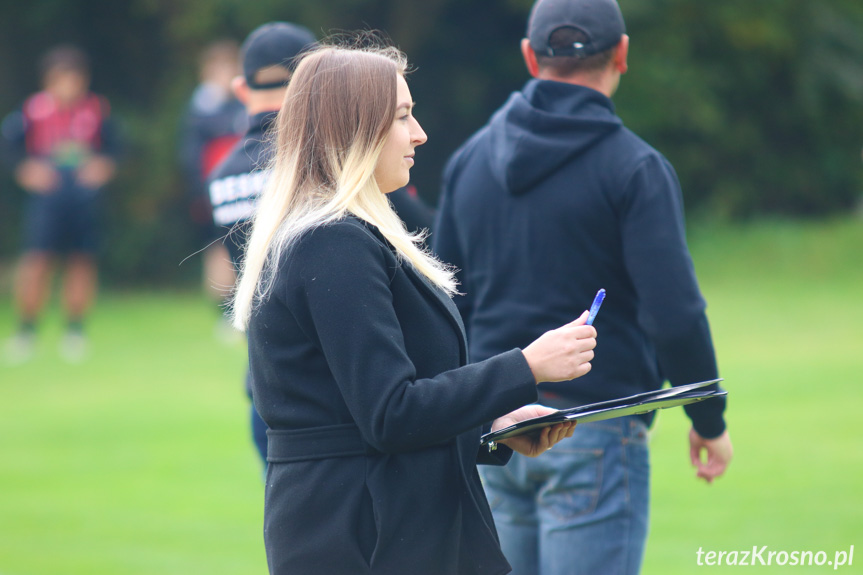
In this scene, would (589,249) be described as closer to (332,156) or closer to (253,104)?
(332,156)

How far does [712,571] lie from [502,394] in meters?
2.91

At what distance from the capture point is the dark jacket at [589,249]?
2.86 meters

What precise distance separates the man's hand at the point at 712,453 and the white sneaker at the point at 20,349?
816cm

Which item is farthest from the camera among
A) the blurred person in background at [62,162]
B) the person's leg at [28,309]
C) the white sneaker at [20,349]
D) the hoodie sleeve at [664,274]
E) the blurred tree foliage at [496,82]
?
the blurred tree foliage at [496,82]

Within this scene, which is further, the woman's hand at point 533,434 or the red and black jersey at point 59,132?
the red and black jersey at point 59,132

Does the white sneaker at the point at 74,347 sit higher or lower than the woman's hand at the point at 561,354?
higher

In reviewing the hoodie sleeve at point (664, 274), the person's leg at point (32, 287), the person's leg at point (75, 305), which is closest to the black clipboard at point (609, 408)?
the hoodie sleeve at point (664, 274)

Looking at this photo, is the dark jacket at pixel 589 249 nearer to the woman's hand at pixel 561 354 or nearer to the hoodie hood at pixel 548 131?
the hoodie hood at pixel 548 131

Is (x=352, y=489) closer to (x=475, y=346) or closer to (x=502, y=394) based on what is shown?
(x=502, y=394)

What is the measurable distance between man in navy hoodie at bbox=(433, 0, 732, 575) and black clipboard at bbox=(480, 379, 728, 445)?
54cm

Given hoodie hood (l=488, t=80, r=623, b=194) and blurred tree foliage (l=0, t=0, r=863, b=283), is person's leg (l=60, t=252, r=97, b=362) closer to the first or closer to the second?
blurred tree foliage (l=0, t=0, r=863, b=283)

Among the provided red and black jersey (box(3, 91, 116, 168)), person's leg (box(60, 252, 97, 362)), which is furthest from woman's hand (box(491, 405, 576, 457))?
red and black jersey (box(3, 91, 116, 168))

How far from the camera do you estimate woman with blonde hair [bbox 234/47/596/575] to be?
2.07 m

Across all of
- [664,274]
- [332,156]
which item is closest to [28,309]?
[664,274]
